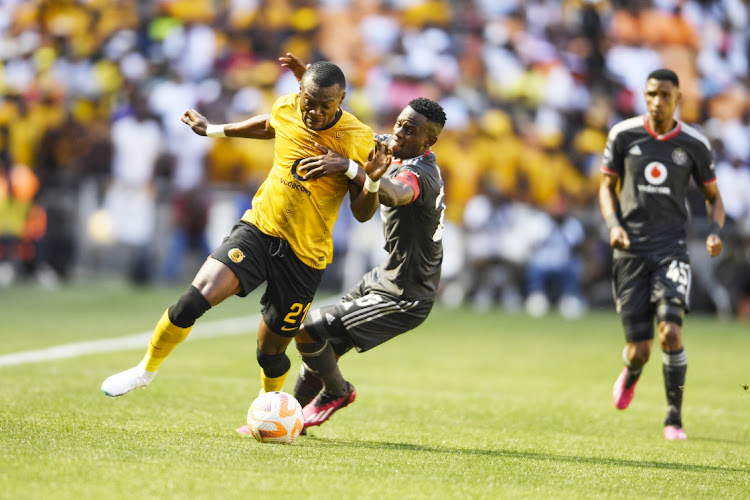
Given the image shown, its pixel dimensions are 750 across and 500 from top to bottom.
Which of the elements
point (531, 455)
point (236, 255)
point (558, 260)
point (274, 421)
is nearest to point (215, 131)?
point (236, 255)

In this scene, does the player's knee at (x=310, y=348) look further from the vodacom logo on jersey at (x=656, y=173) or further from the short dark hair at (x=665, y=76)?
the short dark hair at (x=665, y=76)

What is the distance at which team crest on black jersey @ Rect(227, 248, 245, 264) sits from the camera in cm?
661

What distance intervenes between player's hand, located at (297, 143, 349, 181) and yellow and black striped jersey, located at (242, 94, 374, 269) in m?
0.41

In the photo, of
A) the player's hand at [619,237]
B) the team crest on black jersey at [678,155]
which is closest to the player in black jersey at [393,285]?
the player's hand at [619,237]

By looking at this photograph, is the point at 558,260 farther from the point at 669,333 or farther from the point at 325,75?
the point at 325,75

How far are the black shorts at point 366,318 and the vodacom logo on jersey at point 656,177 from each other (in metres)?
2.30

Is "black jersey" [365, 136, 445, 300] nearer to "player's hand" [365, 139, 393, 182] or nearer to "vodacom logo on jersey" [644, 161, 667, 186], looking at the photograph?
"player's hand" [365, 139, 393, 182]

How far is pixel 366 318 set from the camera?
7.21 metres

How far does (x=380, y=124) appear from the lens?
63.8 feet

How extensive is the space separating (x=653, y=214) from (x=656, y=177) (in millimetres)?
299

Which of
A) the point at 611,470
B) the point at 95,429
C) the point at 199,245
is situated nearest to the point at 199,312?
the point at 95,429

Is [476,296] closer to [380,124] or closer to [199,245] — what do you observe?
[380,124]

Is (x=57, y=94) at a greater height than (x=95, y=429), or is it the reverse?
(x=57, y=94)

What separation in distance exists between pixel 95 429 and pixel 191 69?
15060mm
